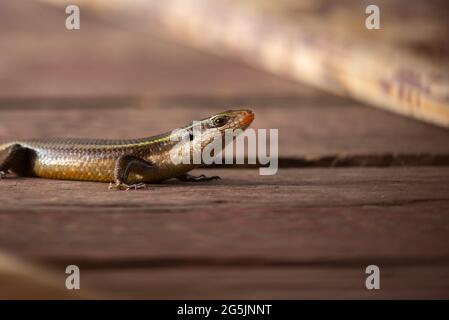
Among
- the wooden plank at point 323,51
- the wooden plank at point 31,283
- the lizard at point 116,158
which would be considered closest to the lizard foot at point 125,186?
the lizard at point 116,158

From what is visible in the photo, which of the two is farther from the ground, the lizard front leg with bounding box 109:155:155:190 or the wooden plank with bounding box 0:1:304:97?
the wooden plank with bounding box 0:1:304:97

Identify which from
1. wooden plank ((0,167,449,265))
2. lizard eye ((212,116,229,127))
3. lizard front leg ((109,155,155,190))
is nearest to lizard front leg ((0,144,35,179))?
lizard front leg ((109,155,155,190))

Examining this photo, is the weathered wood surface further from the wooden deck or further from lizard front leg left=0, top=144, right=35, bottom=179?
lizard front leg left=0, top=144, right=35, bottom=179

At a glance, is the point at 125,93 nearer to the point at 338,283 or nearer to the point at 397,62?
the point at 397,62

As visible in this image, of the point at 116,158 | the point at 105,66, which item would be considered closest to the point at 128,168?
the point at 116,158
